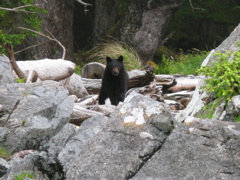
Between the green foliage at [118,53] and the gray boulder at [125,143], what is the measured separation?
991 centimetres

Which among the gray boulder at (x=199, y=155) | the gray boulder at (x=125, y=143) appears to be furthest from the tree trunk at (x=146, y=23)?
the gray boulder at (x=199, y=155)

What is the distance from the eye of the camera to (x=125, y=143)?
158 inches

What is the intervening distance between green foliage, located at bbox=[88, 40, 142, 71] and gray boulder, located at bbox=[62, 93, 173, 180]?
9908mm

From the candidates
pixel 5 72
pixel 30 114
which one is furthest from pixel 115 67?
pixel 30 114

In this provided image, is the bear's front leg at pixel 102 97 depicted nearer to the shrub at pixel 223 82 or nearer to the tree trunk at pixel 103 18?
the shrub at pixel 223 82

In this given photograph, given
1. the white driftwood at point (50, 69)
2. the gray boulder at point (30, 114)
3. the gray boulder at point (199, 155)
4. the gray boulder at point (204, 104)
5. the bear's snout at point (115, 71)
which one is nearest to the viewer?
the gray boulder at point (199, 155)

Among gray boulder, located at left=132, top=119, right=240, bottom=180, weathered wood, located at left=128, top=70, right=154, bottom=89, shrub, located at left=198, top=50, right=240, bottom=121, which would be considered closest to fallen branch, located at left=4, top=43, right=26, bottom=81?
weathered wood, located at left=128, top=70, right=154, bottom=89

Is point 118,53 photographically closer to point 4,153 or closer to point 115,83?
point 115,83

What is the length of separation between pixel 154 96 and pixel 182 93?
1059 millimetres

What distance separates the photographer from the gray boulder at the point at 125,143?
382 centimetres

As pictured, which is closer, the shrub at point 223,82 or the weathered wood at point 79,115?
the shrub at point 223,82

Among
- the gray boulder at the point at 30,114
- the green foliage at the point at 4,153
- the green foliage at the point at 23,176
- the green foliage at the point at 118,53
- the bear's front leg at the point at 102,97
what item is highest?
the green foliage at the point at 23,176

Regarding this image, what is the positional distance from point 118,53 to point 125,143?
10.9 metres

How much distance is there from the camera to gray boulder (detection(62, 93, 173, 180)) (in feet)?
12.5
